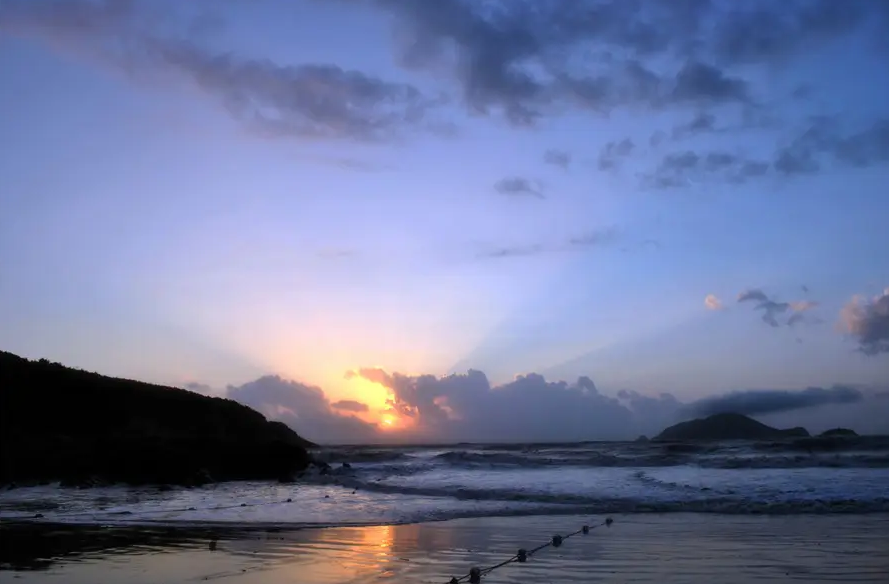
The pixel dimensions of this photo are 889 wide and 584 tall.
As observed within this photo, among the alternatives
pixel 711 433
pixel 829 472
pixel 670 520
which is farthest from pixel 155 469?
pixel 711 433

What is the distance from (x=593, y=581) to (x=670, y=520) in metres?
7.01

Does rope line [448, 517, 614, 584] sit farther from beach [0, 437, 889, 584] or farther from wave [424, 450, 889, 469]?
wave [424, 450, 889, 469]

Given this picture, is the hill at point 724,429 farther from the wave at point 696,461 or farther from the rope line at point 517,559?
the rope line at point 517,559

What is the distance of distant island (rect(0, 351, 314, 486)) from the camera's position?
25.3m

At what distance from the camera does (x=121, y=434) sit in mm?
34969

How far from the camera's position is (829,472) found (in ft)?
83.9

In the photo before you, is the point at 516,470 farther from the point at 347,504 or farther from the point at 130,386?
the point at 130,386

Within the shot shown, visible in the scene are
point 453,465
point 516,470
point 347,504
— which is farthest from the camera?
point 453,465

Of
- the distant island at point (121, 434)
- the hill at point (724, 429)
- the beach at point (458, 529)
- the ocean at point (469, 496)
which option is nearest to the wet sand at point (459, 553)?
the beach at point (458, 529)

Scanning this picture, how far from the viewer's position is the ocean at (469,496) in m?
15.5

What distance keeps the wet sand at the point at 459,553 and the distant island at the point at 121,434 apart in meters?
13.6

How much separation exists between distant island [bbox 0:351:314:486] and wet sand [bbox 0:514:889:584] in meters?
13.6

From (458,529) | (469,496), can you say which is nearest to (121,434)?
(469,496)

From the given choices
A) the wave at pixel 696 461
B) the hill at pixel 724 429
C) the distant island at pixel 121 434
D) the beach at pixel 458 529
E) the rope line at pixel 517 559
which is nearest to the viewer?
the rope line at pixel 517 559
